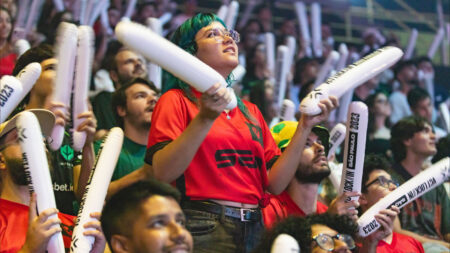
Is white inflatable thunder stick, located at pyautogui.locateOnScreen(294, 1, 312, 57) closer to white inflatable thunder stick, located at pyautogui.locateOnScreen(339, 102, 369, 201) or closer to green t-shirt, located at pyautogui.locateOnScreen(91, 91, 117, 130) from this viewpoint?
green t-shirt, located at pyautogui.locateOnScreen(91, 91, 117, 130)

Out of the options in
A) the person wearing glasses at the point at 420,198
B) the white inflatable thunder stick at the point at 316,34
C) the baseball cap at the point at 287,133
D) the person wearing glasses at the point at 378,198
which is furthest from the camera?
the white inflatable thunder stick at the point at 316,34

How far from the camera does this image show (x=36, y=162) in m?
3.20

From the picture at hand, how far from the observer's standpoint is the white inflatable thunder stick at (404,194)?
13.1 feet

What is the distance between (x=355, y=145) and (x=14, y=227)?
170 centimetres

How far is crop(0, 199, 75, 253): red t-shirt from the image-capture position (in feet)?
11.6

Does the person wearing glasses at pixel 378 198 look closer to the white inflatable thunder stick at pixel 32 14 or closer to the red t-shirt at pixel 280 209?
the red t-shirt at pixel 280 209

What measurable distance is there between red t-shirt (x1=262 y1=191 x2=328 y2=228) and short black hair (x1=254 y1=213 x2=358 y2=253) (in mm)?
430

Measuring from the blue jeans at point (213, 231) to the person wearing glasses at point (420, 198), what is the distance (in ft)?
7.09

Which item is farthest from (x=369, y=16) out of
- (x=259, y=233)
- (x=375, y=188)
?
(x=259, y=233)

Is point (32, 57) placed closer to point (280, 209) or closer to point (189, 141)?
point (280, 209)

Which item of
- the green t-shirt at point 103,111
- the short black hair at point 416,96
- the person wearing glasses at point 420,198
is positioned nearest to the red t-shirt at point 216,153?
the green t-shirt at point 103,111

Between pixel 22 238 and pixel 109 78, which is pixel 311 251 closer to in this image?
pixel 22 238

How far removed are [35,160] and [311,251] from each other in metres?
1.22

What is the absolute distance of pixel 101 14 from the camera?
7.72m
